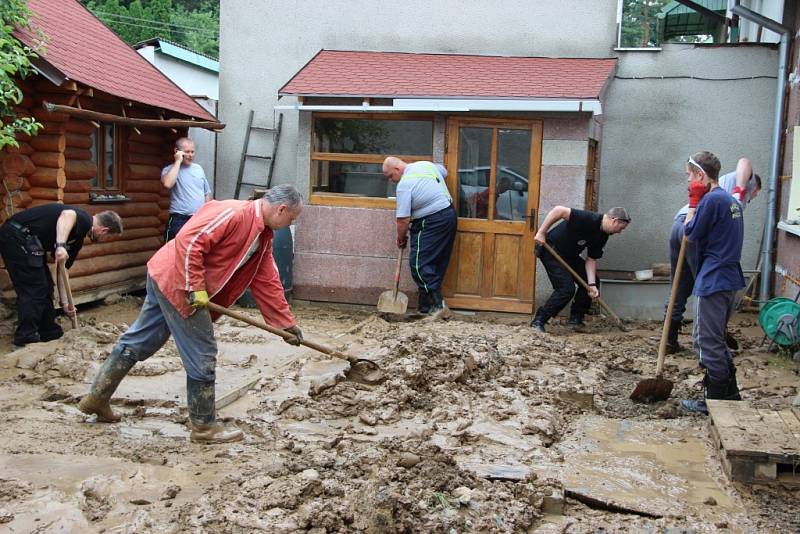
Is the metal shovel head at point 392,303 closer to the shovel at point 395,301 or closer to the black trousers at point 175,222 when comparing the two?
the shovel at point 395,301

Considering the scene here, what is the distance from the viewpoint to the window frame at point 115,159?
10.7 m

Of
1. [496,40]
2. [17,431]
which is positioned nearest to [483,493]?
[17,431]

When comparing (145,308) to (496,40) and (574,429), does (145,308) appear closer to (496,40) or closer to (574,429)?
(574,429)

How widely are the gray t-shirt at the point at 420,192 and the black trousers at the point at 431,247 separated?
0.31ft

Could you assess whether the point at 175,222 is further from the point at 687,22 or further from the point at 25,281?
the point at 687,22

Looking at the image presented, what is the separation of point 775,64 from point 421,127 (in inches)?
178

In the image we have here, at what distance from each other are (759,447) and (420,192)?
5.78 m

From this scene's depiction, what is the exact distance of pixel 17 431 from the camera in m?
5.59

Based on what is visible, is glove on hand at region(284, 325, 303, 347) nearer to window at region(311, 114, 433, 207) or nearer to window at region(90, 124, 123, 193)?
window at region(311, 114, 433, 207)

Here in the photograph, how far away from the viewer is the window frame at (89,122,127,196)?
35.1 feet

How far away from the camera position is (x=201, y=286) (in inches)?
209

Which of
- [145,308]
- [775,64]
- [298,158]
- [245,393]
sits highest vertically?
[775,64]

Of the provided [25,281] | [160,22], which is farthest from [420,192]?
[160,22]

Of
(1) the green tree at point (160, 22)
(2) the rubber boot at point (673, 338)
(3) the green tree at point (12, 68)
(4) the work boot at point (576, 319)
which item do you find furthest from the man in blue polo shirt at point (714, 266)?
(1) the green tree at point (160, 22)
